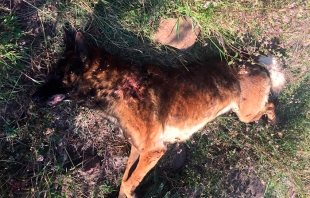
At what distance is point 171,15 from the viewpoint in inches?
167

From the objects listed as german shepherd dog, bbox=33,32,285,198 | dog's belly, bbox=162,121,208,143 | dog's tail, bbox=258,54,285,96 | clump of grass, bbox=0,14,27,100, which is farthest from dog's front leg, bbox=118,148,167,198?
dog's tail, bbox=258,54,285,96

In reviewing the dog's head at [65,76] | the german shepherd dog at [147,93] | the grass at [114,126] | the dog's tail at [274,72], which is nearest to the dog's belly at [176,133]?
the german shepherd dog at [147,93]

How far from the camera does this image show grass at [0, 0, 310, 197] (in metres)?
3.82

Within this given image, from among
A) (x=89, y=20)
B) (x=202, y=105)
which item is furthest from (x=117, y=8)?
(x=202, y=105)

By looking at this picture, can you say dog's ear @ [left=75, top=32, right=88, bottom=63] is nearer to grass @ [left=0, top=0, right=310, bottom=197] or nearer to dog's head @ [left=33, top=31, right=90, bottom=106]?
dog's head @ [left=33, top=31, right=90, bottom=106]

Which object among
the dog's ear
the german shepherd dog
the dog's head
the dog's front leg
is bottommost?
the dog's front leg

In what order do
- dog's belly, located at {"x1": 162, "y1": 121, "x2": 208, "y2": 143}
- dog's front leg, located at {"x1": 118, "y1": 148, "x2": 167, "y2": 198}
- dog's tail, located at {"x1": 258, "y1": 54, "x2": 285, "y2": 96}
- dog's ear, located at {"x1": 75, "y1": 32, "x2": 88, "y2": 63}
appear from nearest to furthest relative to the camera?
dog's ear, located at {"x1": 75, "y1": 32, "x2": 88, "y2": 63} → dog's front leg, located at {"x1": 118, "y1": 148, "x2": 167, "y2": 198} → dog's belly, located at {"x1": 162, "y1": 121, "x2": 208, "y2": 143} → dog's tail, located at {"x1": 258, "y1": 54, "x2": 285, "y2": 96}

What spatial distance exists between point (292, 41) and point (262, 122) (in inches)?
65.8

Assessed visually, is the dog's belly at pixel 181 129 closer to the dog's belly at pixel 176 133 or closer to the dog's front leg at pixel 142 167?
the dog's belly at pixel 176 133

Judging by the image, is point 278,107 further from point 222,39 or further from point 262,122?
point 222,39

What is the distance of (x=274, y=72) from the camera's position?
15.7 ft

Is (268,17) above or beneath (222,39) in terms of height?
above

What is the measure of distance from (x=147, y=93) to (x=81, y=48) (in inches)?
41.3

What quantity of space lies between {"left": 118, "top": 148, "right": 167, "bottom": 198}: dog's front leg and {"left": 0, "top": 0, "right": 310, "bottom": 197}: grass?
51cm
